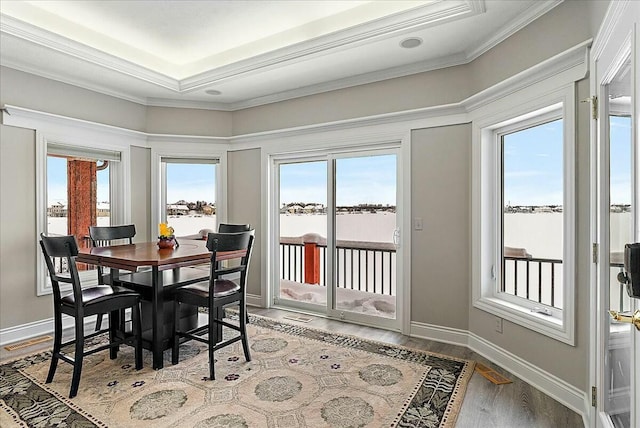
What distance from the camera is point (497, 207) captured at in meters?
3.24

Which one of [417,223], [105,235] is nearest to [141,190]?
[105,235]

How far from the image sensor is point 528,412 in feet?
7.56

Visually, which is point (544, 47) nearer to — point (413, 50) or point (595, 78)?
point (595, 78)

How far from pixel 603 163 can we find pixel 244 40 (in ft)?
10.5

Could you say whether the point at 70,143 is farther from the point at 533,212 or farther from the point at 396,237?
the point at 533,212

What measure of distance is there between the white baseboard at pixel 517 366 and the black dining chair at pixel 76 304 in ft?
8.21

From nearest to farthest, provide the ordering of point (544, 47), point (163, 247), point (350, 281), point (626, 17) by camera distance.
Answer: point (626, 17) → point (544, 47) → point (163, 247) → point (350, 281)

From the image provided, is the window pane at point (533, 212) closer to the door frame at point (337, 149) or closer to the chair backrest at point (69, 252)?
the door frame at point (337, 149)

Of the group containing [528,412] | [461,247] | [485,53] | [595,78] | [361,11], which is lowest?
[528,412]

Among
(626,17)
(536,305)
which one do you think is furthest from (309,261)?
(626,17)

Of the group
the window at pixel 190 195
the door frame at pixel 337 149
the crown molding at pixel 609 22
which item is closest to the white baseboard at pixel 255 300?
the door frame at pixel 337 149

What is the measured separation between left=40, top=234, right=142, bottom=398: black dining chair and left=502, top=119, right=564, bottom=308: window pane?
9.84ft

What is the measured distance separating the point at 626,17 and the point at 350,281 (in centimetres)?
334

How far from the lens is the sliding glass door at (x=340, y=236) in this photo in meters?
3.96
